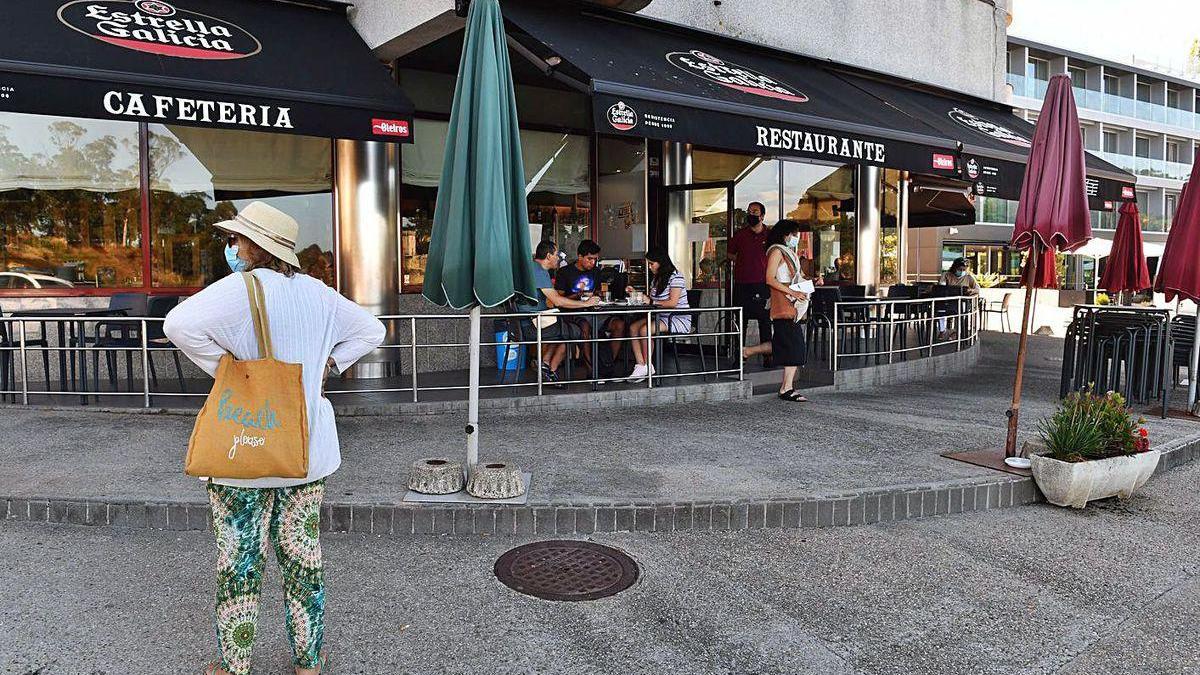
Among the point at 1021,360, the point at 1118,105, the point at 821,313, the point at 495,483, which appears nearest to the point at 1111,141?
the point at 1118,105

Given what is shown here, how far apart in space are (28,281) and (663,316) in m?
6.66

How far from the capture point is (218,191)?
939 cm

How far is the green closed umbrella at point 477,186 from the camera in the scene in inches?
188

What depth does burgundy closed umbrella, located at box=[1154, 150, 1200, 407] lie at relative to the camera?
794 cm

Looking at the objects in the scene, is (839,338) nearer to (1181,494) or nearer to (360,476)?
(1181,494)

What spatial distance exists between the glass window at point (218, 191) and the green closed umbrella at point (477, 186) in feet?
17.0

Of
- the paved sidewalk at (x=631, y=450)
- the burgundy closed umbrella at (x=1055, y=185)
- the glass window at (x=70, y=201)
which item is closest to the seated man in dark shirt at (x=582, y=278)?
the paved sidewalk at (x=631, y=450)

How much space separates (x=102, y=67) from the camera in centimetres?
648

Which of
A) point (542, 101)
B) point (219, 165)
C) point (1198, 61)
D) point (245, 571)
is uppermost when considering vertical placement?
point (1198, 61)

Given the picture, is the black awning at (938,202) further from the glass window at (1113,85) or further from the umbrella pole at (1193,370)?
the glass window at (1113,85)

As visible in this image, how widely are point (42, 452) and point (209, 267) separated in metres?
3.84

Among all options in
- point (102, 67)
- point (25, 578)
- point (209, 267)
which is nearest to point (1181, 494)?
point (25, 578)

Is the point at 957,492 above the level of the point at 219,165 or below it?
below

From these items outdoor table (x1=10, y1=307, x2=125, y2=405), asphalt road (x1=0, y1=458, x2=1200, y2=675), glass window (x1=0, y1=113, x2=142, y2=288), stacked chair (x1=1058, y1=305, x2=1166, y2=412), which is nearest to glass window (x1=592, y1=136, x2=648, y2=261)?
stacked chair (x1=1058, y1=305, x2=1166, y2=412)
